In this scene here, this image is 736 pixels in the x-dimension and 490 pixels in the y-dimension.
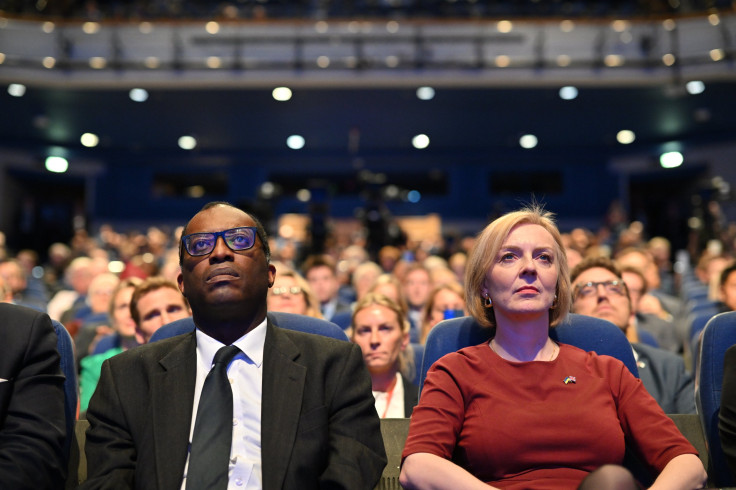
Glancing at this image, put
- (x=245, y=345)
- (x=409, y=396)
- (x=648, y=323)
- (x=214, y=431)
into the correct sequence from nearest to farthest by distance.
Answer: (x=214, y=431), (x=245, y=345), (x=409, y=396), (x=648, y=323)

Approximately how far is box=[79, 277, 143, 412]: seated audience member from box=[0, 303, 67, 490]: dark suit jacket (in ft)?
4.89

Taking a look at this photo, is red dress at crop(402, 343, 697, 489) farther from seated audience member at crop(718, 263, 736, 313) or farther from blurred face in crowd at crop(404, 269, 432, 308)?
blurred face in crowd at crop(404, 269, 432, 308)

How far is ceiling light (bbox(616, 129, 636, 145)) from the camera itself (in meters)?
12.6

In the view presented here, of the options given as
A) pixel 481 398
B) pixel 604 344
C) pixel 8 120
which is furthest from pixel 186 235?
pixel 8 120

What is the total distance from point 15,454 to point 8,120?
11228 millimetres

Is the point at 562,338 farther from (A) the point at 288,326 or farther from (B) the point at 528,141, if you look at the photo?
(B) the point at 528,141

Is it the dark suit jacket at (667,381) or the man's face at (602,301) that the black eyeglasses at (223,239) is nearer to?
the man's face at (602,301)

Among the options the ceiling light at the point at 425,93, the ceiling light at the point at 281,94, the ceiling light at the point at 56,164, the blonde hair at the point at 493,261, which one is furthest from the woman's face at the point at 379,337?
the ceiling light at the point at 56,164

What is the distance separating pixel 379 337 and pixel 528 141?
11.0 m

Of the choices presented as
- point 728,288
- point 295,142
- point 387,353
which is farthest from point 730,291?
point 295,142

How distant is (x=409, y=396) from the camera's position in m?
2.75

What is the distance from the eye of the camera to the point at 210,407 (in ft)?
5.29

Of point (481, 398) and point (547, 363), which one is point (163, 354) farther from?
point (547, 363)

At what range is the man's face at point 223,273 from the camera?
166 cm
